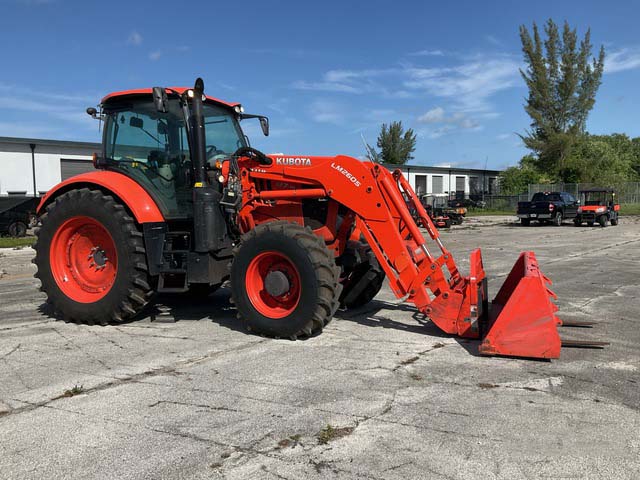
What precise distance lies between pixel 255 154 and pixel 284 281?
1.66m

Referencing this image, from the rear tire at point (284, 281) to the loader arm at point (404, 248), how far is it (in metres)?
0.60

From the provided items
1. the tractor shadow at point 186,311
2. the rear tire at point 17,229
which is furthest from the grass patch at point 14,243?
the tractor shadow at point 186,311

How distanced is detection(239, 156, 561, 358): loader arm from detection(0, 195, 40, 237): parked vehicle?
16.6 metres

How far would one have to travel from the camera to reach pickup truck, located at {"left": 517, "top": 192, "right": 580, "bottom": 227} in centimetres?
2923

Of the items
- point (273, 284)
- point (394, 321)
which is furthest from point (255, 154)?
point (394, 321)

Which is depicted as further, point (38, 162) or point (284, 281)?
point (38, 162)

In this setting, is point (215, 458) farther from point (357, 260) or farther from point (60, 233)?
point (60, 233)

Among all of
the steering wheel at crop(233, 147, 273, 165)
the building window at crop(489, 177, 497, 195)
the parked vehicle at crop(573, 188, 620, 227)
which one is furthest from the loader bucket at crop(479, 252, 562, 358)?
the building window at crop(489, 177, 497, 195)

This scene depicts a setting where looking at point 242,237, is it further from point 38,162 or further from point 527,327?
point 38,162

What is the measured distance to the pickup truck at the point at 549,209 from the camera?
2923cm

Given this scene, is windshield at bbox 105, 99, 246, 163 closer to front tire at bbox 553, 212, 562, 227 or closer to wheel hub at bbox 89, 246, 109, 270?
wheel hub at bbox 89, 246, 109, 270

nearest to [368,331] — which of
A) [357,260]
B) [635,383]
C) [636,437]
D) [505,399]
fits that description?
[357,260]

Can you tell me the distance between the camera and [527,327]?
496 centimetres

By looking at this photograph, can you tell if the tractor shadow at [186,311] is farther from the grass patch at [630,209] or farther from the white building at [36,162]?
the grass patch at [630,209]
